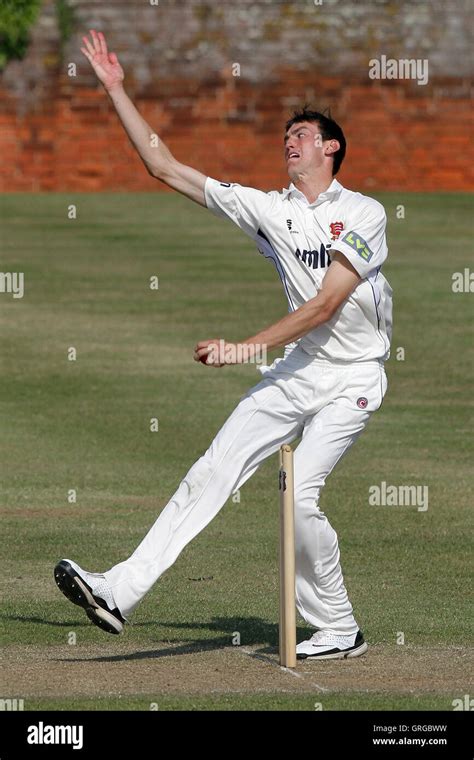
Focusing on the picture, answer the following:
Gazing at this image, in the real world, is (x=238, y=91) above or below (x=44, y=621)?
above

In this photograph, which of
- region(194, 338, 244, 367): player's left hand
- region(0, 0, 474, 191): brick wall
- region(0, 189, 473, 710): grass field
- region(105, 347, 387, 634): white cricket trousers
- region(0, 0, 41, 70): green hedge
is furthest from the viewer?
region(0, 0, 474, 191): brick wall

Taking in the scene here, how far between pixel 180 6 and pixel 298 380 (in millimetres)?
34255

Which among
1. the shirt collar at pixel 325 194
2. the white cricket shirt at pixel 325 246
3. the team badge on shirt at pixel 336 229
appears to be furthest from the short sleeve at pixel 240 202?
the team badge on shirt at pixel 336 229

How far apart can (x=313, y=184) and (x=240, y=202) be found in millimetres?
404

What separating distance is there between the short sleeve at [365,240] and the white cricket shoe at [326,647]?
75.9 inches

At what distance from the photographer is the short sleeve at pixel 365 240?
8.65 m

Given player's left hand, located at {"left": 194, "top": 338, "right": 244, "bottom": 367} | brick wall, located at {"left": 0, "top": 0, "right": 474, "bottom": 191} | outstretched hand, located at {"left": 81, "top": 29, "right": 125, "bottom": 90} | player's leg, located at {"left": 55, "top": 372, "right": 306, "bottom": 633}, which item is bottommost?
player's leg, located at {"left": 55, "top": 372, "right": 306, "bottom": 633}

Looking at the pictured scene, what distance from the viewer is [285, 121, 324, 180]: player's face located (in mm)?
9062

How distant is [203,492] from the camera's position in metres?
8.75

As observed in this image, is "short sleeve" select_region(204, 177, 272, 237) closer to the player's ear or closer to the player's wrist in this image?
the player's ear

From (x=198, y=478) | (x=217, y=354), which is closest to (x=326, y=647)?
(x=198, y=478)

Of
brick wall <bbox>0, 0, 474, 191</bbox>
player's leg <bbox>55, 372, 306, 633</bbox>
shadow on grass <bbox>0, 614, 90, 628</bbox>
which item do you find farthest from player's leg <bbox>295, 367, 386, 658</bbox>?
brick wall <bbox>0, 0, 474, 191</bbox>

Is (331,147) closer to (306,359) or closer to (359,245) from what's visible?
(359,245)

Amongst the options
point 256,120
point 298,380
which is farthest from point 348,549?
point 256,120
